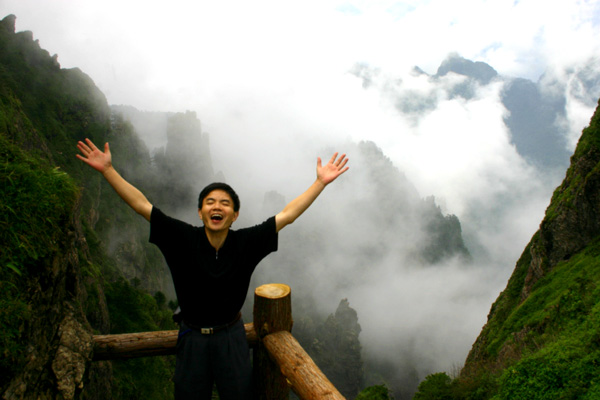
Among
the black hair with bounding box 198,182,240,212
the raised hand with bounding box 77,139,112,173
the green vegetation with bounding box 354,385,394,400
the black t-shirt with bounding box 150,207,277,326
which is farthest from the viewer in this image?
the green vegetation with bounding box 354,385,394,400

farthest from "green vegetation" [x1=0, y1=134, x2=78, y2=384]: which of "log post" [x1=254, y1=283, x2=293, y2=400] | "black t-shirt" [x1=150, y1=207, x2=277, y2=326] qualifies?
"log post" [x1=254, y1=283, x2=293, y2=400]

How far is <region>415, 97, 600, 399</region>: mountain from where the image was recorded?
979 centimetres

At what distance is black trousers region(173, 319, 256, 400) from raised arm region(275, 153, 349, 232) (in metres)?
1.39

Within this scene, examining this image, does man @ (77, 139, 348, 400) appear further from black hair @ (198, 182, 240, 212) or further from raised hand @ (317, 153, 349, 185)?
raised hand @ (317, 153, 349, 185)

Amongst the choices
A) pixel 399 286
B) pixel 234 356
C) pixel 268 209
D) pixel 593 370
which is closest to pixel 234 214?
pixel 234 356

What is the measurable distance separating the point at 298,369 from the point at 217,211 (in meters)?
1.97

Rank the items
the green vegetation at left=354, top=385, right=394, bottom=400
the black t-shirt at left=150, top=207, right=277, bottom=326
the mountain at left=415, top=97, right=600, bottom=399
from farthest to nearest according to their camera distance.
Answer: the green vegetation at left=354, top=385, right=394, bottom=400 < the mountain at left=415, top=97, right=600, bottom=399 < the black t-shirt at left=150, top=207, right=277, bottom=326

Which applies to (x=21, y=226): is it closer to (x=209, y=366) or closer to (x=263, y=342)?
(x=209, y=366)

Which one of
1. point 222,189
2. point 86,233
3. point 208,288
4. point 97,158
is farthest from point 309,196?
point 86,233

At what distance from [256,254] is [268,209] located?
136 meters

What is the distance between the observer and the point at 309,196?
4.11 m

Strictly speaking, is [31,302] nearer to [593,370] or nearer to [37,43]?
[593,370]

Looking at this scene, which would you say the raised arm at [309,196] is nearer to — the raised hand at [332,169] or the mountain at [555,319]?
the raised hand at [332,169]

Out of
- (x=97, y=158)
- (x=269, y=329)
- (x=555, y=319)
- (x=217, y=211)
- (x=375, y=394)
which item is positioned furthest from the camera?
(x=375, y=394)
